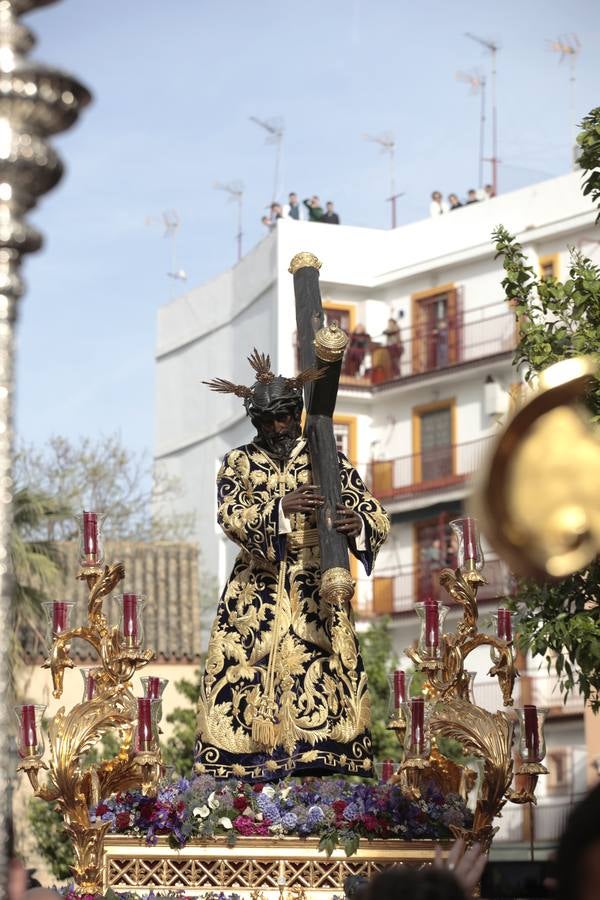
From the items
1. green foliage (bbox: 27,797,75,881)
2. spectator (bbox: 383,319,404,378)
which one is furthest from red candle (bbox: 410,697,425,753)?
spectator (bbox: 383,319,404,378)

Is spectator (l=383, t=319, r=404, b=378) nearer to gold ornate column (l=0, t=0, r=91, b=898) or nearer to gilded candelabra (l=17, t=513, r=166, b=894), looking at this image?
gilded candelabra (l=17, t=513, r=166, b=894)

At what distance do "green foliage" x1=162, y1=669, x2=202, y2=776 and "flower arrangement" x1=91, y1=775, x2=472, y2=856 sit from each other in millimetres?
14993

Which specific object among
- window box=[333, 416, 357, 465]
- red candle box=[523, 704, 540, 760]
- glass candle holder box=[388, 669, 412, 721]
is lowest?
red candle box=[523, 704, 540, 760]

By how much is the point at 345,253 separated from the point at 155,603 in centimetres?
1121

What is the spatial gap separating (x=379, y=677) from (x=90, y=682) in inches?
779

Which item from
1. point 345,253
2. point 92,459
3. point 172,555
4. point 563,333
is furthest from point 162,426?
point 563,333

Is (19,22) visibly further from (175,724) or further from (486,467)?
(175,724)

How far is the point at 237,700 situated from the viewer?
36.0 feet

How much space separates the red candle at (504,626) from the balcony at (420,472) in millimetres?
26271

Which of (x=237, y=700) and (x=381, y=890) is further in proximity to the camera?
(x=237, y=700)

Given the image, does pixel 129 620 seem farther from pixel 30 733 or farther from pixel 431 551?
pixel 431 551

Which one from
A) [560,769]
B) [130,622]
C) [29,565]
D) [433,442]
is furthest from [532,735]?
[433,442]

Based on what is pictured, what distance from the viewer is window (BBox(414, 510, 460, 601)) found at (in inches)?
1453

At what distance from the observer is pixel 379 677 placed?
30.7 meters
